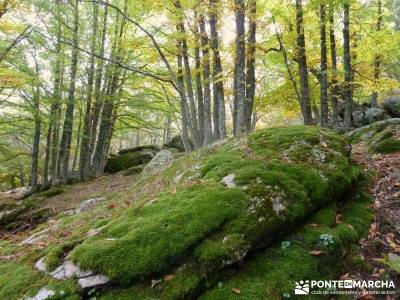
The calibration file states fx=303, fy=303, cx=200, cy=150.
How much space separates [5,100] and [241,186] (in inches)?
455

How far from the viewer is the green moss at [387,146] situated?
7.91m

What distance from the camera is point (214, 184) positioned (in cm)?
475

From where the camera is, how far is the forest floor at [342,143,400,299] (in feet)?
12.3

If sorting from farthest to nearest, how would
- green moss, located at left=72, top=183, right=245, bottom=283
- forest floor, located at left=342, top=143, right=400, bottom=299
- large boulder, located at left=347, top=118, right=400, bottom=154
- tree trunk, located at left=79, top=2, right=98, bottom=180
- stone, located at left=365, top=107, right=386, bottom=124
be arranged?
stone, located at left=365, top=107, right=386, bottom=124 → tree trunk, located at left=79, top=2, right=98, bottom=180 → large boulder, located at left=347, top=118, right=400, bottom=154 → forest floor, located at left=342, top=143, right=400, bottom=299 → green moss, located at left=72, top=183, right=245, bottom=283

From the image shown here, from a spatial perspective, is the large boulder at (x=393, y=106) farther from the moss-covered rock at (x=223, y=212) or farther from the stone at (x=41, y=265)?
the stone at (x=41, y=265)

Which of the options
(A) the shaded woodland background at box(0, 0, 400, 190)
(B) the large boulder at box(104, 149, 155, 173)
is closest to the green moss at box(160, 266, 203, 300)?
(A) the shaded woodland background at box(0, 0, 400, 190)

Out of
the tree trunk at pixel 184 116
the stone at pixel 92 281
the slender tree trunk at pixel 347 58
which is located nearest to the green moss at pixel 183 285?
the stone at pixel 92 281

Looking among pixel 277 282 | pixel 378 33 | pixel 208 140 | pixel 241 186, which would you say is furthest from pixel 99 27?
pixel 277 282

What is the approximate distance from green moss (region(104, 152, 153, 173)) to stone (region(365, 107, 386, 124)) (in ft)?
40.4

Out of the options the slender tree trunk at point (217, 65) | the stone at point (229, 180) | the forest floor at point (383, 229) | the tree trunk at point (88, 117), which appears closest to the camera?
the forest floor at point (383, 229)

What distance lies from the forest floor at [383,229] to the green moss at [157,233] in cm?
178

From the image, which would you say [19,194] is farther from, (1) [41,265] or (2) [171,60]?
(1) [41,265]

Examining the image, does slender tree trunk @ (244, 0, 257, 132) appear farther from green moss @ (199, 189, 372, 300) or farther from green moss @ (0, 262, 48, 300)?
green moss @ (0, 262, 48, 300)

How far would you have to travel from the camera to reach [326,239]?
159 inches
